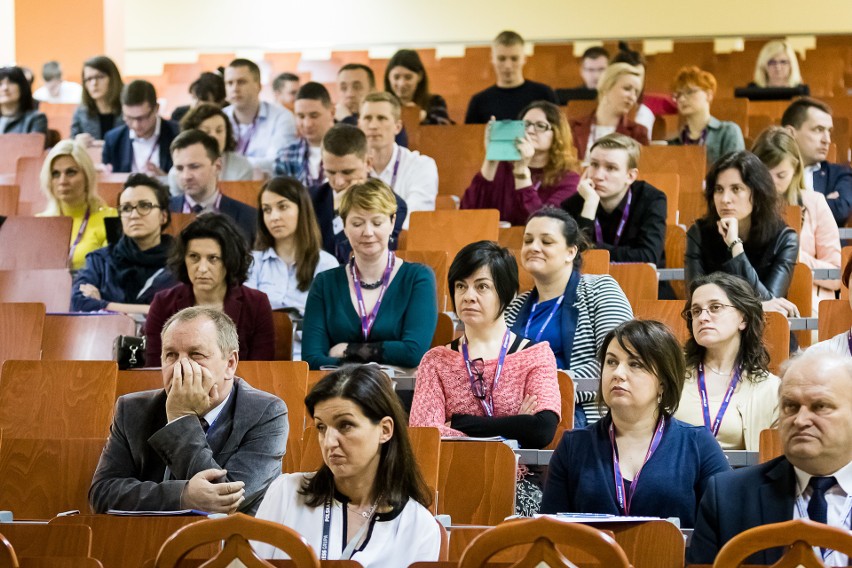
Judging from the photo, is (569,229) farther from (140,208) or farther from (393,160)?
(393,160)

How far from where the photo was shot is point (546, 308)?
3.93 m

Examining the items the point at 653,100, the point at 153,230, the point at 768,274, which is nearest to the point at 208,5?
the point at 653,100

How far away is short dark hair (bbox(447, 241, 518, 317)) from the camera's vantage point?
3570 mm

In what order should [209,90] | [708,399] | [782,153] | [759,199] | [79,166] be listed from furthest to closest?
[209,90] → [79,166] → [782,153] → [759,199] → [708,399]

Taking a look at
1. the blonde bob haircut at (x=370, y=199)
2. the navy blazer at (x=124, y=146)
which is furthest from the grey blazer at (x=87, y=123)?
the blonde bob haircut at (x=370, y=199)

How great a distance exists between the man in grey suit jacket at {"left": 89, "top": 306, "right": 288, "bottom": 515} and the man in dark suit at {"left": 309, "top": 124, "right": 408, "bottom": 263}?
1.95 metres

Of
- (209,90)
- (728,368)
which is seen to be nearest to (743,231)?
(728,368)

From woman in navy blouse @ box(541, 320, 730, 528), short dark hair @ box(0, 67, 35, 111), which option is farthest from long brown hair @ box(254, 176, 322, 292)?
short dark hair @ box(0, 67, 35, 111)

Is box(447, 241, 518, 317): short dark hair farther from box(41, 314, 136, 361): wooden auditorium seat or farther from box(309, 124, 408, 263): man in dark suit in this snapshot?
box(309, 124, 408, 263): man in dark suit

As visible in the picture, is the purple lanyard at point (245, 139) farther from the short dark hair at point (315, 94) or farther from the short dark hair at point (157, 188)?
the short dark hair at point (157, 188)

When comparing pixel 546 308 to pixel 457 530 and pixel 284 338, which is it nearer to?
pixel 284 338

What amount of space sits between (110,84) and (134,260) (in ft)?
8.62

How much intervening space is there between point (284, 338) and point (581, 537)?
235cm

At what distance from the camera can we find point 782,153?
502 cm
